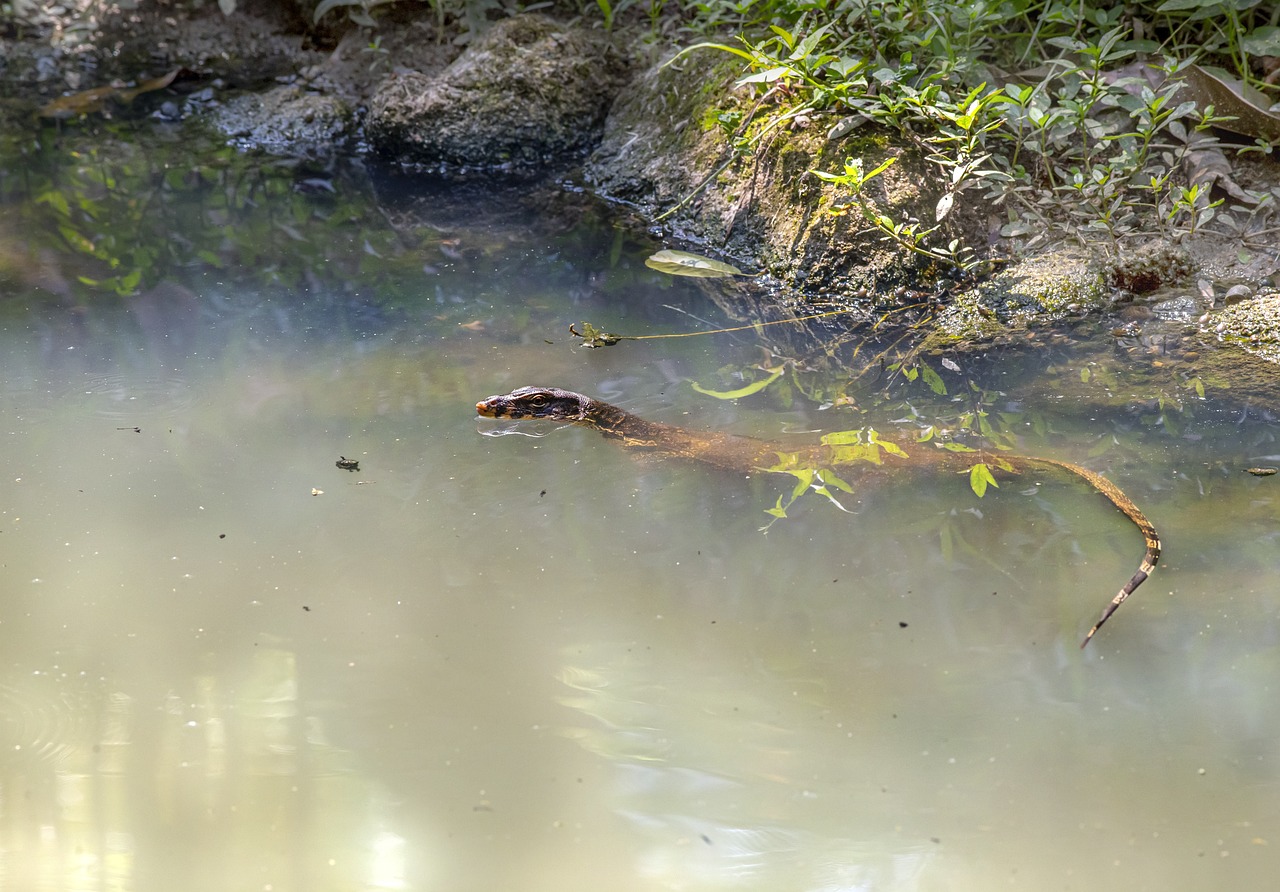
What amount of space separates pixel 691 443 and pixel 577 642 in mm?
936

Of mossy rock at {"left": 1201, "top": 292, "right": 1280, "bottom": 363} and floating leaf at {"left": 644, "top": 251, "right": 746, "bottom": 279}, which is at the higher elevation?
mossy rock at {"left": 1201, "top": 292, "right": 1280, "bottom": 363}

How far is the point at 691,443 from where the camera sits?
291cm

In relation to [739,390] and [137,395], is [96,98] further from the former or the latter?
[739,390]

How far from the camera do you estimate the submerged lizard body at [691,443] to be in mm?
2777

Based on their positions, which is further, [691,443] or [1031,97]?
[1031,97]

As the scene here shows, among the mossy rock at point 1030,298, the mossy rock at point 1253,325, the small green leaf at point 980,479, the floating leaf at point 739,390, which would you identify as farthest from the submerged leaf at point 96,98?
the mossy rock at point 1253,325

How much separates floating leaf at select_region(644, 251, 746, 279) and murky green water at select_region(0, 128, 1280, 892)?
79 cm

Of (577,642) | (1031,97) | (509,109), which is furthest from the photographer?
(509,109)

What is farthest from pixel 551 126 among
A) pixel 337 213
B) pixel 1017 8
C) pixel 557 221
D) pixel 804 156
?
pixel 1017 8

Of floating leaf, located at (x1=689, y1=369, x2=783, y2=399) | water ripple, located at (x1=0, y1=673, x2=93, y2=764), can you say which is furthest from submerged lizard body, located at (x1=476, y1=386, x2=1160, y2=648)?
water ripple, located at (x1=0, y1=673, x2=93, y2=764)

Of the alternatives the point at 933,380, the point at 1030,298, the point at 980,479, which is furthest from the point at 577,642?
the point at 1030,298

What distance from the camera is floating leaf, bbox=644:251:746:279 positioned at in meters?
4.09

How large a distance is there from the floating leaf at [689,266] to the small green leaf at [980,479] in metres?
1.67

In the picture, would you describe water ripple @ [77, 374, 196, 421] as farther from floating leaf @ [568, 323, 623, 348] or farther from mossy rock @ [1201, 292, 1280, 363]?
mossy rock @ [1201, 292, 1280, 363]
